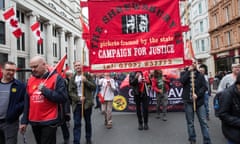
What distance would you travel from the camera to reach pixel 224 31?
32.2m

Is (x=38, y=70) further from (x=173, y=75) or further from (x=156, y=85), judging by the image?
(x=173, y=75)

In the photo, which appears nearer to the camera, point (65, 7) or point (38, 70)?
point (38, 70)

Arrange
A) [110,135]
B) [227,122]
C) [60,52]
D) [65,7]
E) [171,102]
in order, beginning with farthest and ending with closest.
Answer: [65,7] → [60,52] → [171,102] → [110,135] → [227,122]

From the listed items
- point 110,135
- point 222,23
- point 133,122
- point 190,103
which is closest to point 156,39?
point 190,103

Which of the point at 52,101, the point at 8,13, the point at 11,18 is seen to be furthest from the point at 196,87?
the point at 11,18

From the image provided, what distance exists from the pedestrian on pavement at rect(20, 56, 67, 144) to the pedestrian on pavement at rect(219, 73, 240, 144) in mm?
2197

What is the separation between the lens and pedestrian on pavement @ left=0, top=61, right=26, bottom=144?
362 cm

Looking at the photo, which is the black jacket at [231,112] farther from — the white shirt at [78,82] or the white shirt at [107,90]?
the white shirt at [107,90]

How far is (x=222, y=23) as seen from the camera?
107 ft

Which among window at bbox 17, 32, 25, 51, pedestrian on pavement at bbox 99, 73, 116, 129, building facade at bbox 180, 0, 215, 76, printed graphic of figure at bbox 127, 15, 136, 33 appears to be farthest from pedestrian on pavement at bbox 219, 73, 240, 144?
building facade at bbox 180, 0, 215, 76

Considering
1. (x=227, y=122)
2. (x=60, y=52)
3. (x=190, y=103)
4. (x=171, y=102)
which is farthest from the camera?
(x=60, y=52)

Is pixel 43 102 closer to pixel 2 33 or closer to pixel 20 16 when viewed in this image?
pixel 2 33

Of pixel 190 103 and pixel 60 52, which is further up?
pixel 60 52

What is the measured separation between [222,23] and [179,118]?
28080 millimetres
